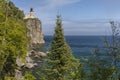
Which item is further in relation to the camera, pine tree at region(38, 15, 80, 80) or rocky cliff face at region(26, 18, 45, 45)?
rocky cliff face at region(26, 18, 45, 45)

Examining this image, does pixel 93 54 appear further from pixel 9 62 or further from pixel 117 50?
pixel 9 62

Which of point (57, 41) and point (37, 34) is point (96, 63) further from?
point (37, 34)

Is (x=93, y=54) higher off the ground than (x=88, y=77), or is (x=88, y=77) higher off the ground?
(x=93, y=54)

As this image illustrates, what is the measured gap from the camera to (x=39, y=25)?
6885 inches

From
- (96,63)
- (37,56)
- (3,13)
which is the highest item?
(3,13)

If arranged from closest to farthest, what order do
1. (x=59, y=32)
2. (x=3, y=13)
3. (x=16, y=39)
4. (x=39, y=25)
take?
(x=3, y=13), (x=59, y=32), (x=16, y=39), (x=39, y=25)

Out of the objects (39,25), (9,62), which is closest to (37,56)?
(39,25)

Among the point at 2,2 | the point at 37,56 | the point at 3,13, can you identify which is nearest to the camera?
the point at 2,2

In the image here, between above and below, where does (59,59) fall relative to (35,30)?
below

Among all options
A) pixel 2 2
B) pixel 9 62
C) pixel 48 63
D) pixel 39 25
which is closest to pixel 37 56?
pixel 39 25

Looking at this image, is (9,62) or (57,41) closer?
(57,41)

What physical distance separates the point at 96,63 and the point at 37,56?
99.7 meters

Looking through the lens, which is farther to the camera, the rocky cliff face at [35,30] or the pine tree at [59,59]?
the rocky cliff face at [35,30]

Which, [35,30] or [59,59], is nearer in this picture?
[59,59]
